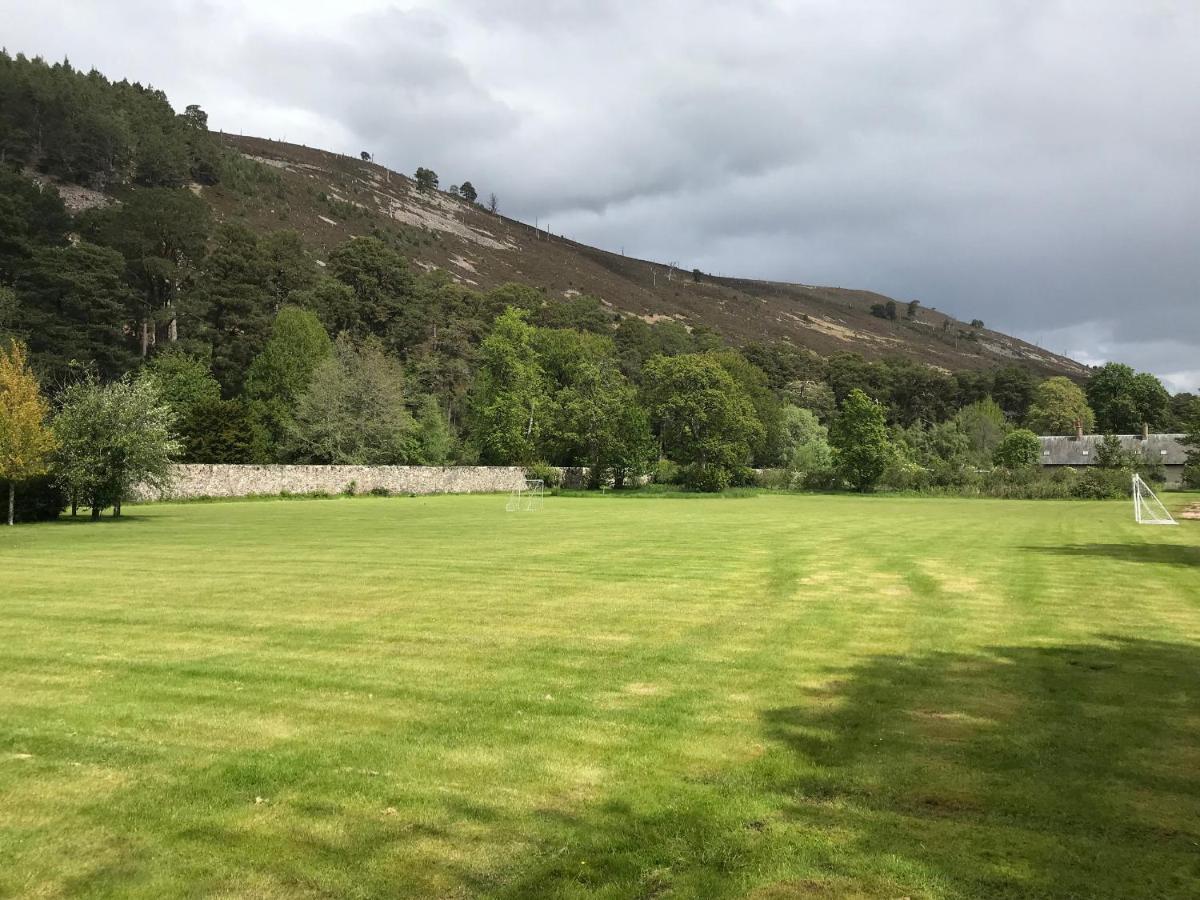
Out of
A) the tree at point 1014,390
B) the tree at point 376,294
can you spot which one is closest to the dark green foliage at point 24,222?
the tree at point 376,294

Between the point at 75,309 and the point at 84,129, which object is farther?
the point at 84,129

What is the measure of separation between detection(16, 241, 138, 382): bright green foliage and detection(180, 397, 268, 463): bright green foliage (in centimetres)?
1011

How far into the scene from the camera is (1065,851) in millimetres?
4652

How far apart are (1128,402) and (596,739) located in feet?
462

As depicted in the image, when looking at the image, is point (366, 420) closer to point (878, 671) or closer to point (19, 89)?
point (878, 671)

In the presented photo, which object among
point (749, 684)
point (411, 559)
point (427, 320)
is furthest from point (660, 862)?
point (427, 320)

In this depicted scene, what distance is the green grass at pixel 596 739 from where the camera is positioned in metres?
4.45

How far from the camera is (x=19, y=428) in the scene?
96.0 feet

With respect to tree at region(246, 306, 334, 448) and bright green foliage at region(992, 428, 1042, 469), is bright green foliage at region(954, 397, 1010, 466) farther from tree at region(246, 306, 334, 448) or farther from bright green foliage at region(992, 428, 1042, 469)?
tree at region(246, 306, 334, 448)

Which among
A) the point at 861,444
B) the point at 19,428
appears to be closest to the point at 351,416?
the point at 19,428

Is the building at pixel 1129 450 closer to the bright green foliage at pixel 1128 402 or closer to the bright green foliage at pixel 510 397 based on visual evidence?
the bright green foliage at pixel 1128 402

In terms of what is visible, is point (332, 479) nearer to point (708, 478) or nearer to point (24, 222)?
point (708, 478)

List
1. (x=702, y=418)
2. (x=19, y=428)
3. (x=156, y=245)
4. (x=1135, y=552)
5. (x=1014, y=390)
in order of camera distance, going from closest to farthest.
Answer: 1. (x=1135, y=552)
2. (x=19, y=428)
3. (x=702, y=418)
4. (x=156, y=245)
5. (x=1014, y=390)

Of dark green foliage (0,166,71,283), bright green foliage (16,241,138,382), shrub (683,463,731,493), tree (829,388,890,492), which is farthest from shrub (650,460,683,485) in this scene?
dark green foliage (0,166,71,283)
